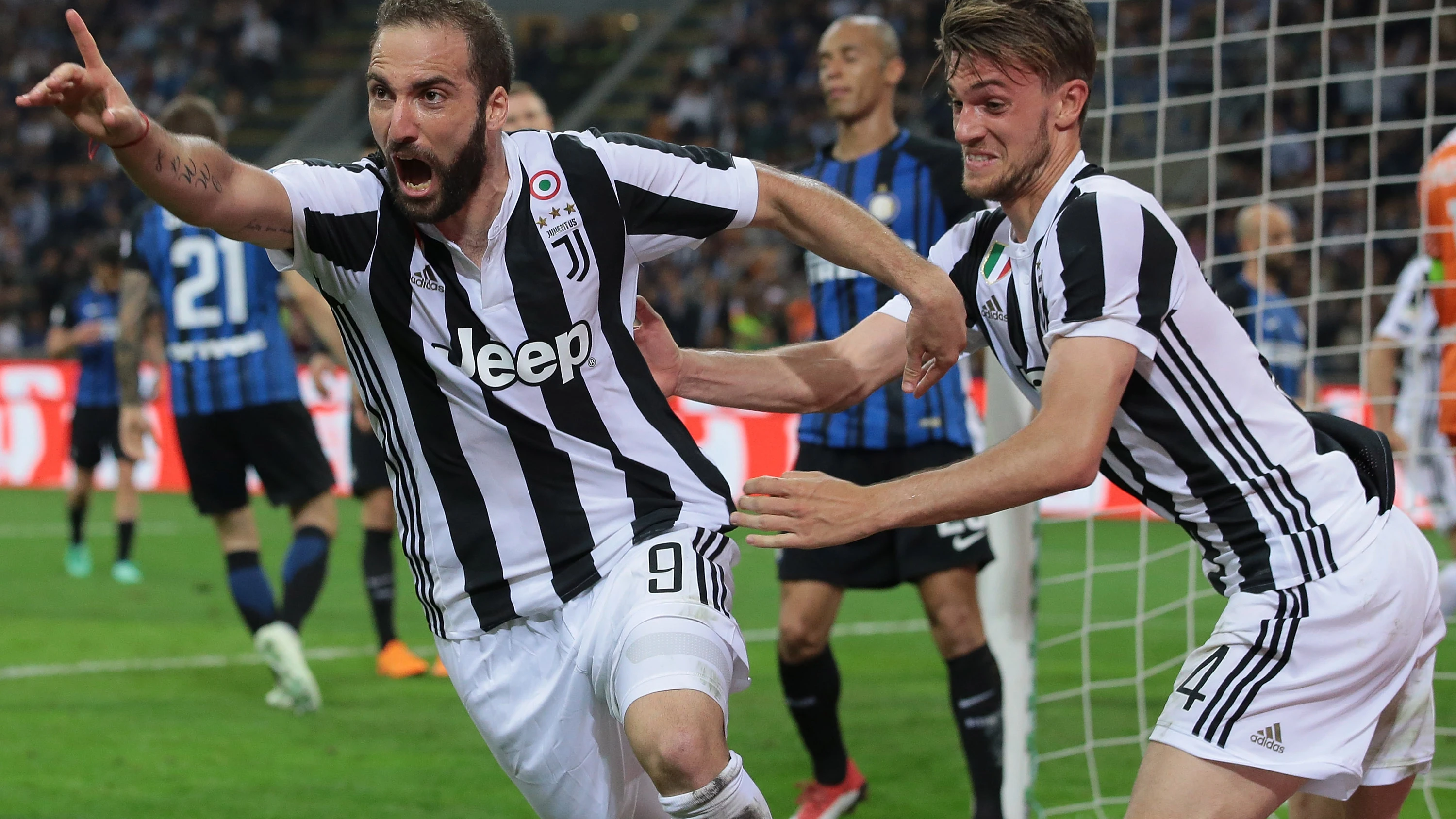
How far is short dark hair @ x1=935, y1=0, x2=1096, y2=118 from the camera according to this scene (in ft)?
9.72

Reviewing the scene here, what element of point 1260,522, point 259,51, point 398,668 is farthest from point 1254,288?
point 259,51

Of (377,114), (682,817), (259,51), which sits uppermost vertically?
(259,51)

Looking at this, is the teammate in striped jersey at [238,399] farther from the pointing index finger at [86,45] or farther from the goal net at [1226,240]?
the pointing index finger at [86,45]

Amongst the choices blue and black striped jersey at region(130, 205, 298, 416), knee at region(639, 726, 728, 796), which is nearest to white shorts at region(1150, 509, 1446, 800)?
knee at region(639, 726, 728, 796)

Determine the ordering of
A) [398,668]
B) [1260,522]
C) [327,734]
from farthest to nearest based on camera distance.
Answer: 1. [398,668]
2. [327,734]
3. [1260,522]

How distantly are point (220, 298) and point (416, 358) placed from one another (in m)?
Result: 3.82

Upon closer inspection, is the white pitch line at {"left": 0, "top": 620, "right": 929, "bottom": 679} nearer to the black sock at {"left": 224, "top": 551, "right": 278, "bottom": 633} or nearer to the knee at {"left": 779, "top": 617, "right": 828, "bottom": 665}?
the black sock at {"left": 224, "top": 551, "right": 278, "bottom": 633}

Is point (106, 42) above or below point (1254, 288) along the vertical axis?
above

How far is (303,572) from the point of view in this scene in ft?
21.8

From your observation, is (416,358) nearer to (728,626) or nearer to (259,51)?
(728,626)

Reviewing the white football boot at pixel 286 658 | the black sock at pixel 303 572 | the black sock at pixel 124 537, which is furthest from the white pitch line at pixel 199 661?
the black sock at pixel 124 537

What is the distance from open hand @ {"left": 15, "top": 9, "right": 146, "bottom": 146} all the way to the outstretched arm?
1.25m

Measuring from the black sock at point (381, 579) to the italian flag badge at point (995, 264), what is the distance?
4.54m

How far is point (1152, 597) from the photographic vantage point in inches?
340
